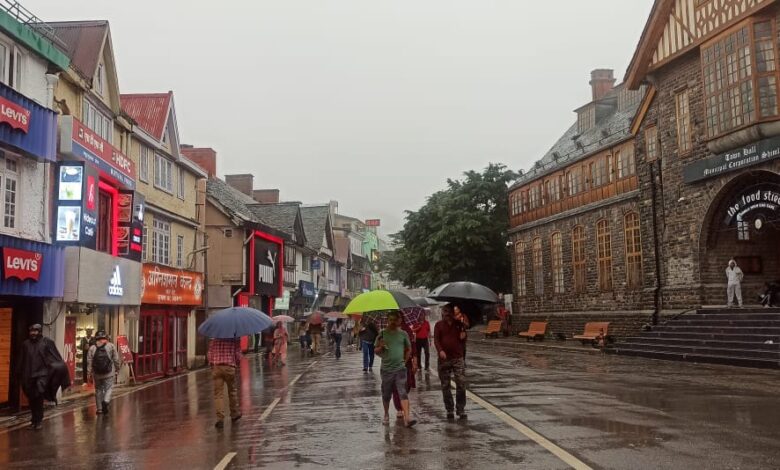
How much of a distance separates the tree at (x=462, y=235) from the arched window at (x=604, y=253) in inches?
446

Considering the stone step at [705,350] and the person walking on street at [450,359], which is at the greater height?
the person walking on street at [450,359]

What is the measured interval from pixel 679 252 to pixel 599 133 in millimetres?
12741

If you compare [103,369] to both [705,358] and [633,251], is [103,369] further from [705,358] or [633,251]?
[633,251]

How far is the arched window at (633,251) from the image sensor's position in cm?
3034

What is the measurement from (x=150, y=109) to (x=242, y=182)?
90.6 feet

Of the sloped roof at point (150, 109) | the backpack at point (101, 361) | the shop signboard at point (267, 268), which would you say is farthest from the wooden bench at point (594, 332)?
the backpack at point (101, 361)

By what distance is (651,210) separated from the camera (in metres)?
28.2

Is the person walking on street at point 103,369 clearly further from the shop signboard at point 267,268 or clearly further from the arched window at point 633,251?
the arched window at point 633,251

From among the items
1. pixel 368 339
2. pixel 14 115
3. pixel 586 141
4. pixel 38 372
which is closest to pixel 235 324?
pixel 38 372

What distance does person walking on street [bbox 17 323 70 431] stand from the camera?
39.2 feet

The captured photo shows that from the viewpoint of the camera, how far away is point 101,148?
1792cm

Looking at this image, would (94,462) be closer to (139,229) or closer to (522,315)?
(139,229)

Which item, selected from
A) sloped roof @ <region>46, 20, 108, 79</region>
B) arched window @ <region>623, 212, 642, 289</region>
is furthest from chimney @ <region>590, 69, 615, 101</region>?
sloped roof @ <region>46, 20, 108, 79</region>

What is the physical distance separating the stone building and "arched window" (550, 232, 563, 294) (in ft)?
0.18
